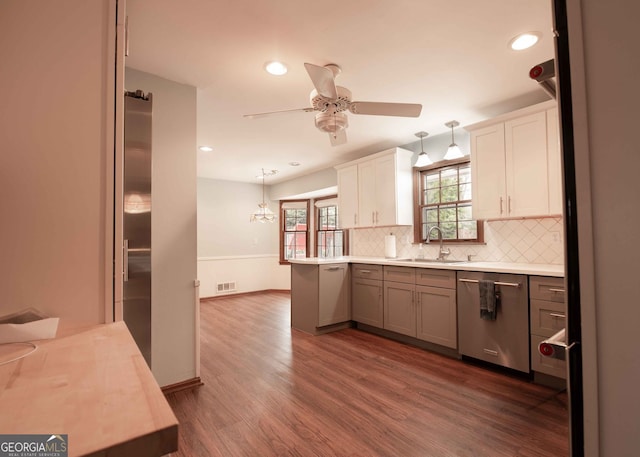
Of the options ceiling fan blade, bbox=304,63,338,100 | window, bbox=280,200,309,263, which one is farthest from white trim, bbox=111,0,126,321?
window, bbox=280,200,309,263

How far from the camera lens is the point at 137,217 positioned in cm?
192

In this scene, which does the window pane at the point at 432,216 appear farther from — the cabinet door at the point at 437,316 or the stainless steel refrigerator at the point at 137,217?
the stainless steel refrigerator at the point at 137,217

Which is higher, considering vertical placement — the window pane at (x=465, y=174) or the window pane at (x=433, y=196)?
the window pane at (x=465, y=174)

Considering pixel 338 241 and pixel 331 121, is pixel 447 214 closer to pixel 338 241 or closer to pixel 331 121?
pixel 331 121

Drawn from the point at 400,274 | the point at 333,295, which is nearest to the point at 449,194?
the point at 400,274

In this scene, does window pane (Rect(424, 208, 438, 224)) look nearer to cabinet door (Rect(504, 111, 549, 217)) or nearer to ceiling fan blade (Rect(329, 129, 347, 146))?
cabinet door (Rect(504, 111, 549, 217))

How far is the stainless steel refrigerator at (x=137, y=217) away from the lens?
1.82 m

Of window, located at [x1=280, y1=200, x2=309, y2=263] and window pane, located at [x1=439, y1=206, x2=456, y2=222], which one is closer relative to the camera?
window pane, located at [x1=439, y1=206, x2=456, y2=222]

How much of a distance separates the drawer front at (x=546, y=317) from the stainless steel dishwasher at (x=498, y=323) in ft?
0.18

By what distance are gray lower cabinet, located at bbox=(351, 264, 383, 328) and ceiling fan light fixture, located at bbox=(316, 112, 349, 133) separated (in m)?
1.97

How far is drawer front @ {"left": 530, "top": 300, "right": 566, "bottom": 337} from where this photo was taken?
7.89 ft

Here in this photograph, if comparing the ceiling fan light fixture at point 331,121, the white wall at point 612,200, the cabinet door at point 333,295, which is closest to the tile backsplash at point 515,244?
the cabinet door at point 333,295

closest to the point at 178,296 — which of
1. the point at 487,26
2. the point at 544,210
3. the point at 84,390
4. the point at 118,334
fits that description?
the point at 118,334

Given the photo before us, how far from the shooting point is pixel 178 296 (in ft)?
8.23
